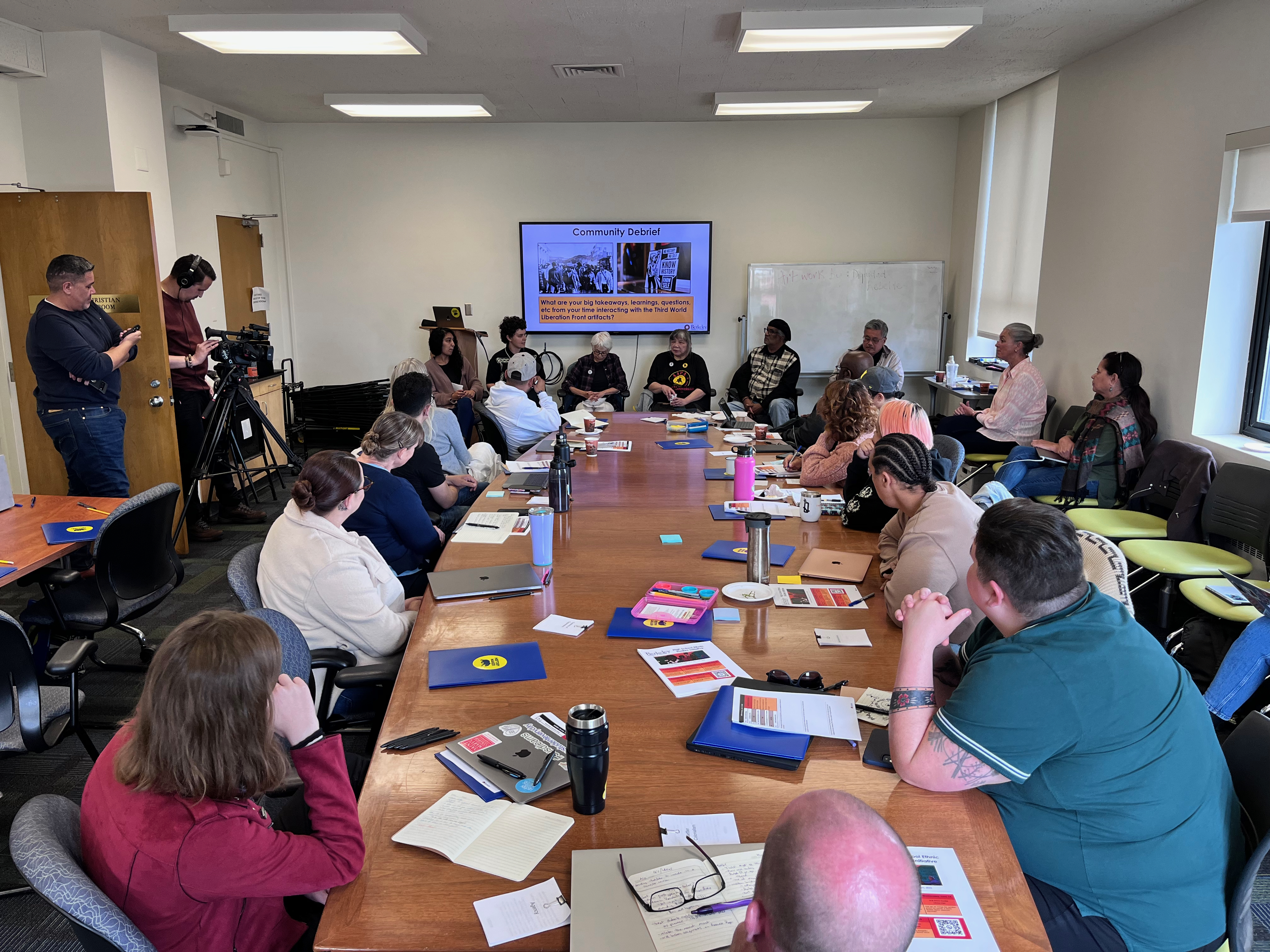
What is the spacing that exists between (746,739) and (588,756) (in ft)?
1.26

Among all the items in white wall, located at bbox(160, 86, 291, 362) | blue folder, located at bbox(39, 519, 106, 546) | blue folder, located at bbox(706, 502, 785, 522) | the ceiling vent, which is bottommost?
blue folder, located at bbox(39, 519, 106, 546)

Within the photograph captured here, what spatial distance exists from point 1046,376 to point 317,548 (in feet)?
17.6

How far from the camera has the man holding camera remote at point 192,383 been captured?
519 centimetres

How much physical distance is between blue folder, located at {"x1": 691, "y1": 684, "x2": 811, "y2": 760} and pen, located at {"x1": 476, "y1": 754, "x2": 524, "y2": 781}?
1.07 feet

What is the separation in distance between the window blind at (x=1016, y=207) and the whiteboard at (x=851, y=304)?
1.80ft

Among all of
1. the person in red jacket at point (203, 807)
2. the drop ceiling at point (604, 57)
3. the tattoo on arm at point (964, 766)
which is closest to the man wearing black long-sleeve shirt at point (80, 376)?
the drop ceiling at point (604, 57)

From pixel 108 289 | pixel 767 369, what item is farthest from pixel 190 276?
pixel 767 369

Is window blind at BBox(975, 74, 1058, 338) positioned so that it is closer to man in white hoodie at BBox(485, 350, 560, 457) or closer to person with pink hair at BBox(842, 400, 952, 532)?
man in white hoodie at BBox(485, 350, 560, 457)

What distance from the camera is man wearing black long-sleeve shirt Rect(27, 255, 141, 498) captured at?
13.8 feet

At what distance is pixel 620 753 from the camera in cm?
162

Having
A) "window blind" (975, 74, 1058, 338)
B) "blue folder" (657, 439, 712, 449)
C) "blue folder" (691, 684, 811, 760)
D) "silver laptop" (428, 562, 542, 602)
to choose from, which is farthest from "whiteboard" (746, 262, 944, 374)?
"blue folder" (691, 684, 811, 760)

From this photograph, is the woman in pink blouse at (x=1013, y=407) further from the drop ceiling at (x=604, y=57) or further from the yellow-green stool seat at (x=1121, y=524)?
the drop ceiling at (x=604, y=57)

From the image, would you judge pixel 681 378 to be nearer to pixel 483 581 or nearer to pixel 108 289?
pixel 108 289

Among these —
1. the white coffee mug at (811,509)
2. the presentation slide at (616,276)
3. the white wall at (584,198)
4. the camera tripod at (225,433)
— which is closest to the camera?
the white coffee mug at (811,509)
